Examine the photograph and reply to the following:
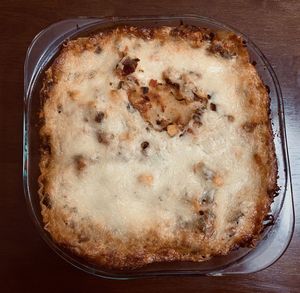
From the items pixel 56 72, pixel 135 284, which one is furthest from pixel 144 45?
pixel 135 284

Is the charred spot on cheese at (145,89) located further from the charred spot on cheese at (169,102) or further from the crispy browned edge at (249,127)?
the crispy browned edge at (249,127)

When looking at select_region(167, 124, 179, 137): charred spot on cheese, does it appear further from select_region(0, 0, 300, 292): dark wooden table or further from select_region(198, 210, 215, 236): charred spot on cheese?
select_region(0, 0, 300, 292): dark wooden table

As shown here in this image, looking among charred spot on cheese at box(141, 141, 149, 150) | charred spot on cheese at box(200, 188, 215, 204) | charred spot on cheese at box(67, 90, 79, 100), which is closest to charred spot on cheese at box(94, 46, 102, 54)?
charred spot on cheese at box(67, 90, 79, 100)

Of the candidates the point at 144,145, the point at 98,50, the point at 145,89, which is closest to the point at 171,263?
the point at 144,145

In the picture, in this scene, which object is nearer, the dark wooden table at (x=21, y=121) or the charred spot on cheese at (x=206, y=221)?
the charred spot on cheese at (x=206, y=221)

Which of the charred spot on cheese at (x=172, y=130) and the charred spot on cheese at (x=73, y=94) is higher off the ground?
the charred spot on cheese at (x=73, y=94)

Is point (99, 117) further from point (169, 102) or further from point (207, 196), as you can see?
point (207, 196)

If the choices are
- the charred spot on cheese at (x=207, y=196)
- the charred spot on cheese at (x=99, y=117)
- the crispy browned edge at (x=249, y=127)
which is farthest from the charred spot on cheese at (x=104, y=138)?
the charred spot on cheese at (x=207, y=196)
